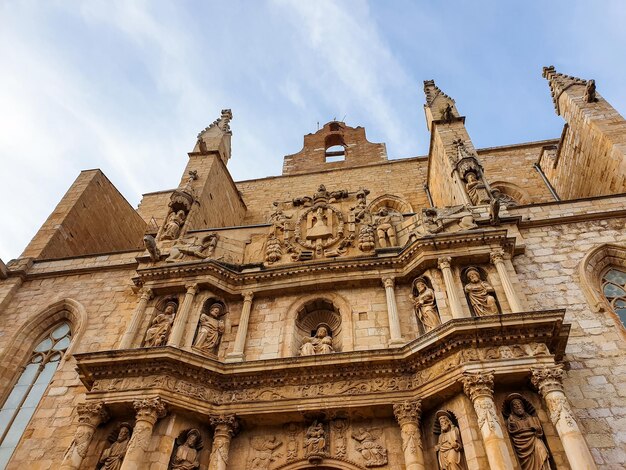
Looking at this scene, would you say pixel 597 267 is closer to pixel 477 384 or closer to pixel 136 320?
pixel 477 384

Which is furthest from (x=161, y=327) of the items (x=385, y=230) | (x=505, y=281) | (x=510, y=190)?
(x=510, y=190)

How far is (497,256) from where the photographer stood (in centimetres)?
891

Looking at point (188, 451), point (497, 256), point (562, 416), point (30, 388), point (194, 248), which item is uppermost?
point (194, 248)

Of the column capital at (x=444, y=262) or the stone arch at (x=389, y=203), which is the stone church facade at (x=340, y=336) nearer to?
the column capital at (x=444, y=262)

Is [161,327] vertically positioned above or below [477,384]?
above

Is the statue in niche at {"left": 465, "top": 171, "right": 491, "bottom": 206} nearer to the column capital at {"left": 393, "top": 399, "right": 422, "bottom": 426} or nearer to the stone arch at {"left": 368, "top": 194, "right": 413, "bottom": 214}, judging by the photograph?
the column capital at {"left": 393, "top": 399, "right": 422, "bottom": 426}

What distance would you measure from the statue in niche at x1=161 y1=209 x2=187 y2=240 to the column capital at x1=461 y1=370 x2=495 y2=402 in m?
7.40

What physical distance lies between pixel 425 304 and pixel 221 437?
13.2 ft

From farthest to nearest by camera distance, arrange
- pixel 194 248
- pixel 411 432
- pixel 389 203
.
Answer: pixel 389 203
pixel 194 248
pixel 411 432

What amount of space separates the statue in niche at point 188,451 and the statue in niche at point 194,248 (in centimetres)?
393

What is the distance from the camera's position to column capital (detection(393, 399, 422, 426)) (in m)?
7.26

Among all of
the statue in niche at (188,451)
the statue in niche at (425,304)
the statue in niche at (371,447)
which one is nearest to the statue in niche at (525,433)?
the statue in niche at (425,304)

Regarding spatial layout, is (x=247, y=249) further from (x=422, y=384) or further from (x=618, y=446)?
(x=618, y=446)

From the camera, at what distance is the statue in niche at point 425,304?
27.5 ft
